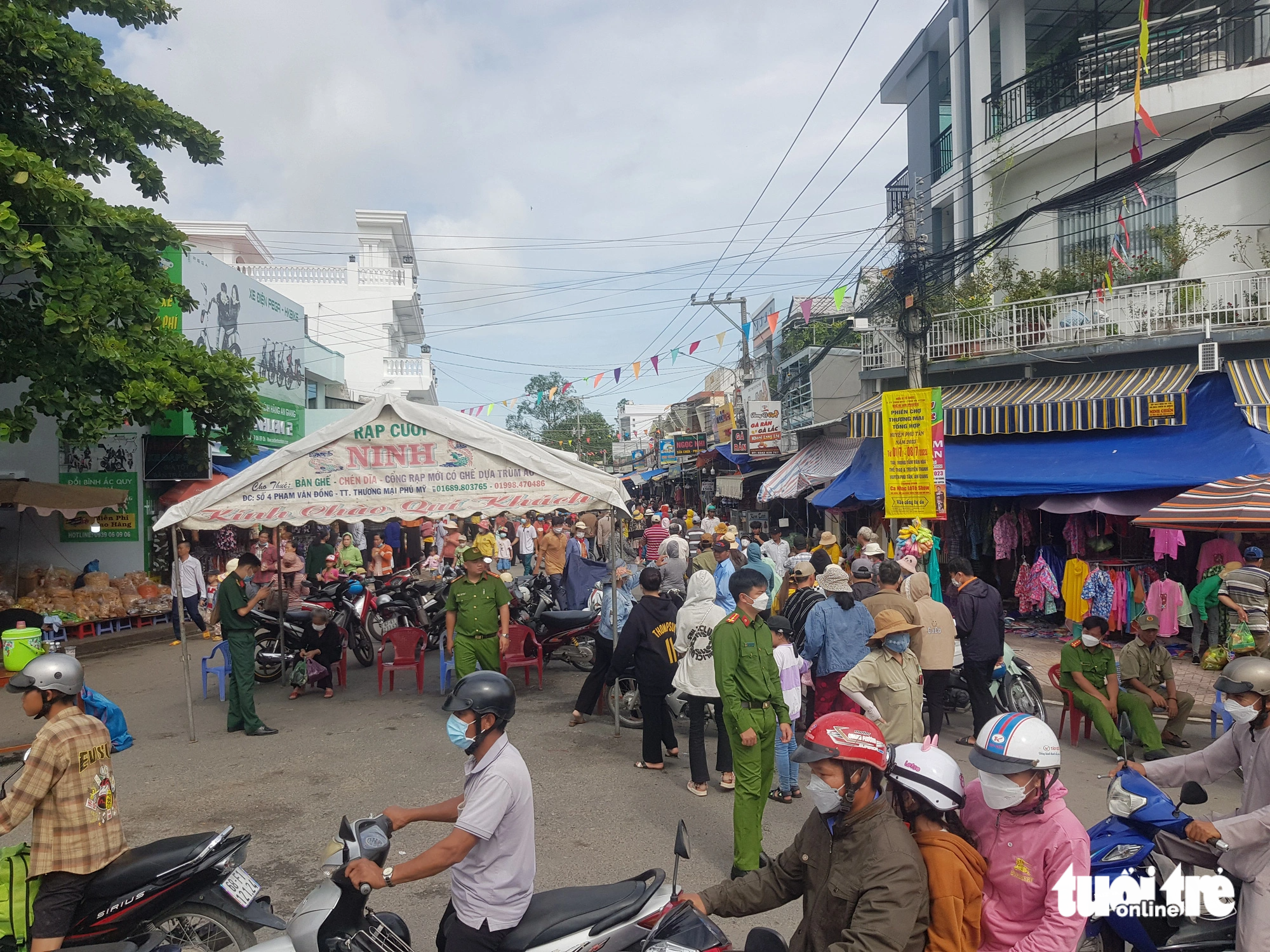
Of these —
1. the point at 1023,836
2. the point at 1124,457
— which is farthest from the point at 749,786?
the point at 1124,457

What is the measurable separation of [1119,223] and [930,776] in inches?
658

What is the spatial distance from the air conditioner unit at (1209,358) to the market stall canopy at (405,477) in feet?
32.4

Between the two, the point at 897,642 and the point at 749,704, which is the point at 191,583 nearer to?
the point at 749,704

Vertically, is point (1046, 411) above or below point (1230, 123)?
below

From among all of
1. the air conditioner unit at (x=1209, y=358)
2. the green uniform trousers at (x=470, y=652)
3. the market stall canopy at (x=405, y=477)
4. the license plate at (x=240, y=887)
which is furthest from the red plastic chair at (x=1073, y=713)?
the air conditioner unit at (x=1209, y=358)

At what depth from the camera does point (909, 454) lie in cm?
1239

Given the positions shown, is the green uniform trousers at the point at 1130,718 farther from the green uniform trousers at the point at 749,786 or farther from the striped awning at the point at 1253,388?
the striped awning at the point at 1253,388

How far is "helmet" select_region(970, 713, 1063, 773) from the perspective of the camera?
9.36ft

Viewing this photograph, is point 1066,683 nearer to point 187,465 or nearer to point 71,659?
point 71,659

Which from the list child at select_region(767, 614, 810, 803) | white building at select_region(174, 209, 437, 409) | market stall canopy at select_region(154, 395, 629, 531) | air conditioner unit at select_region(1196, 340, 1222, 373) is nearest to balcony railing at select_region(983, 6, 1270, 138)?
air conditioner unit at select_region(1196, 340, 1222, 373)

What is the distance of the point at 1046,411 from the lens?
14211mm

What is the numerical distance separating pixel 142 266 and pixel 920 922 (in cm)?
1284

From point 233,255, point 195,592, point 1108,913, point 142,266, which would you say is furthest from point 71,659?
point 233,255

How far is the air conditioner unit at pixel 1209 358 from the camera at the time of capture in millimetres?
13266
